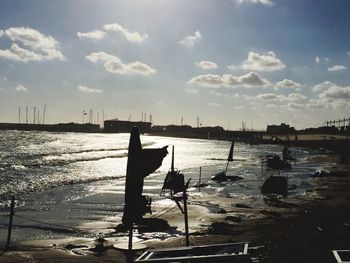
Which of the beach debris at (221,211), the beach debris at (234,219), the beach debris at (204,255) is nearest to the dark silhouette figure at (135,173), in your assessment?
the beach debris at (204,255)

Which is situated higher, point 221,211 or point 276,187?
point 276,187

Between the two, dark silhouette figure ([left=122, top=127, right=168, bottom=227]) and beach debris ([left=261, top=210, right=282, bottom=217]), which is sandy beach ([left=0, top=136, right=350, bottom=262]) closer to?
beach debris ([left=261, top=210, right=282, bottom=217])

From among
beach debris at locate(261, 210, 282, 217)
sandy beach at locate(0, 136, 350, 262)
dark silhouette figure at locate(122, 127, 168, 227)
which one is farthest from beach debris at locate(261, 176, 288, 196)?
dark silhouette figure at locate(122, 127, 168, 227)

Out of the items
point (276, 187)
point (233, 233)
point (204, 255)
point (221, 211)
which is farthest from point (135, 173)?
point (276, 187)

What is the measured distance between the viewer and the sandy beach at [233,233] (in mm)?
16016

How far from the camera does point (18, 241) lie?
1900cm

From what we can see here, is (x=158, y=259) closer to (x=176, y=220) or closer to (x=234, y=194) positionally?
(x=176, y=220)

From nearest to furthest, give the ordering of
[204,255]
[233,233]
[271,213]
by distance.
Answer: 1. [204,255]
2. [233,233]
3. [271,213]

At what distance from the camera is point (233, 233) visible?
20188mm

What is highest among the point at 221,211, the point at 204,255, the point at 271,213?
the point at 204,255

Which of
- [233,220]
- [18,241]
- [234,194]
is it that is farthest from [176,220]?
[234,194]

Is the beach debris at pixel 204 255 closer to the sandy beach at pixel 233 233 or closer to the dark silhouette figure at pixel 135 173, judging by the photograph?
the dark silhouette figure at pixel 135 173

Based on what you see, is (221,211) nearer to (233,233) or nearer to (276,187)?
(233,233)

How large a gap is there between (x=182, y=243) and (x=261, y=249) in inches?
145
